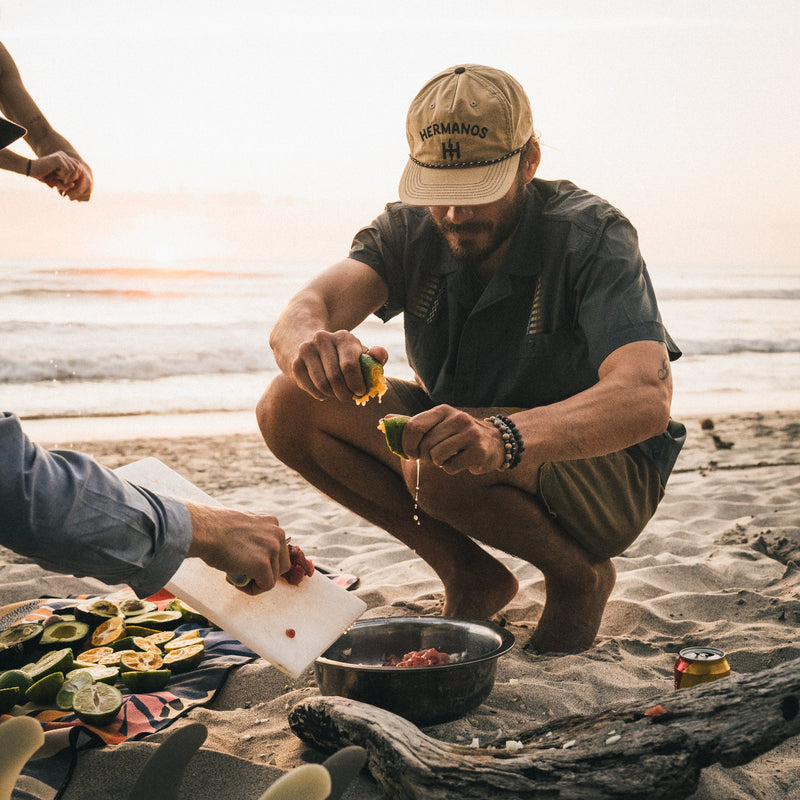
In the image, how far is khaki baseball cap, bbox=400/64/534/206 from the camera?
3.15 meters

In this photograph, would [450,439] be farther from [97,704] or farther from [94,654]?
[94,654]

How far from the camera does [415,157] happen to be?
10.9ft

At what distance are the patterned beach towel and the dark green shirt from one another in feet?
4.68

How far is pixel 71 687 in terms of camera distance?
2768 millimetres

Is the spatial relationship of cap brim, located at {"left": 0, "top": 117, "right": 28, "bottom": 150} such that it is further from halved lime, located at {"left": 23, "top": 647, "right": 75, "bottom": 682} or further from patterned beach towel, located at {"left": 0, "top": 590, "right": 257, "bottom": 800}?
halved lime, located at {"left": 23, "top": 647, "right": 75, "bottom": 682}

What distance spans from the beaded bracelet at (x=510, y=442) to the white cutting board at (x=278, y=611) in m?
0.71

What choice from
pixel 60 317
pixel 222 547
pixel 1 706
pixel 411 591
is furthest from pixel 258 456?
pixel 60 317

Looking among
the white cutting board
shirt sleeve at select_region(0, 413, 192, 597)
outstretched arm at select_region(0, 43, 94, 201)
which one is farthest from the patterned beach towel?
outstretched arm at select_region(0, 43, 94, 201)

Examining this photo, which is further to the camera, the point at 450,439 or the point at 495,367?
the point at 495,367

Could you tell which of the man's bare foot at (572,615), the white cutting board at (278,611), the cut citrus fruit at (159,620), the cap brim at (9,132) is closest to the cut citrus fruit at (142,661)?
the cut citrus fruit at (159,620)

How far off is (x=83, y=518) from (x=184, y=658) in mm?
1500

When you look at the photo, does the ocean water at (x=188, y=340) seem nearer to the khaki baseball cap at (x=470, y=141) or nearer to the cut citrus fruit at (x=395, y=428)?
the khaki baseball cap at (x=470, y=141)

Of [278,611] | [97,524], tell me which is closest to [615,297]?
[278,611]

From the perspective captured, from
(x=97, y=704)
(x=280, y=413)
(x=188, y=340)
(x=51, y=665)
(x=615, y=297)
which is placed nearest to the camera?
(x=97, y=704)
